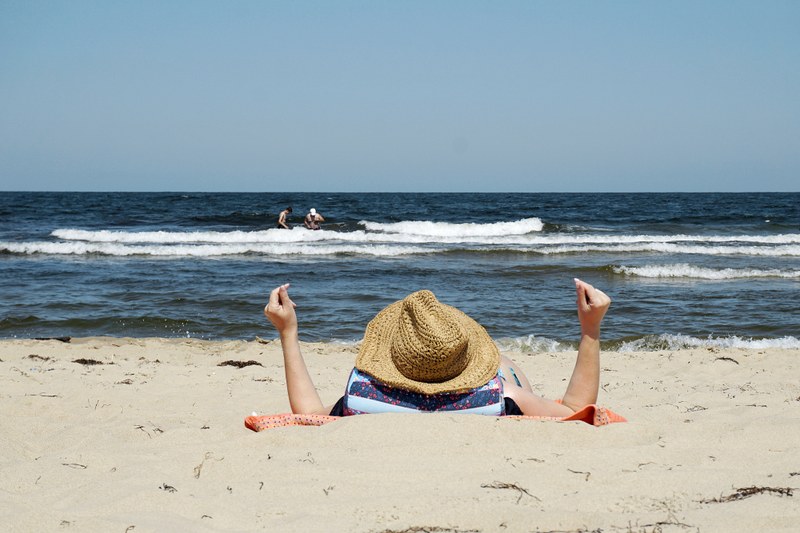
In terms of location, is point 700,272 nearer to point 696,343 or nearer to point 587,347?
point 696,343

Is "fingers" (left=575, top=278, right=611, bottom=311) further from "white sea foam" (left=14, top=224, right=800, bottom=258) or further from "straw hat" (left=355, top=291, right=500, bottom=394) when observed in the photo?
"white sea foam" (left=14, top=224, right=800, bottom=258)

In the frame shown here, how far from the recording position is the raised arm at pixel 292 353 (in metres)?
3.65

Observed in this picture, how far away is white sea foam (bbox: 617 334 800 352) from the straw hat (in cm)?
506

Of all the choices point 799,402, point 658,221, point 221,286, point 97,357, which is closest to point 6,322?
point 97,357

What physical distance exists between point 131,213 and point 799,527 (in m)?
35.3

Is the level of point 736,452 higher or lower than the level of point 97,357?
higher

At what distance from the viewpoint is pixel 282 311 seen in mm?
3633

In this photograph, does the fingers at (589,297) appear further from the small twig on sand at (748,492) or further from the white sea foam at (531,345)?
the white sea foam at (531,345)

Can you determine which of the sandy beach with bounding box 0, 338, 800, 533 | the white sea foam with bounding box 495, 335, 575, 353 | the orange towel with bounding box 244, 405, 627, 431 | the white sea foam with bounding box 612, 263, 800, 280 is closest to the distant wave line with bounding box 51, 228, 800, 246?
the white sea foam with bounding box 612, 263, 800, 280

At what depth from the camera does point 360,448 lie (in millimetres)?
3229

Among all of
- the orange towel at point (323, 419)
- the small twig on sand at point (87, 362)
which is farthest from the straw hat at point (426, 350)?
the small twig on sand at point (87, 362)

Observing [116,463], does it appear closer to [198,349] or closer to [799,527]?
[799,527]

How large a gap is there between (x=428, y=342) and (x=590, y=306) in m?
0.87

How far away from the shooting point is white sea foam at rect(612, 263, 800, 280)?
14.1 metres
